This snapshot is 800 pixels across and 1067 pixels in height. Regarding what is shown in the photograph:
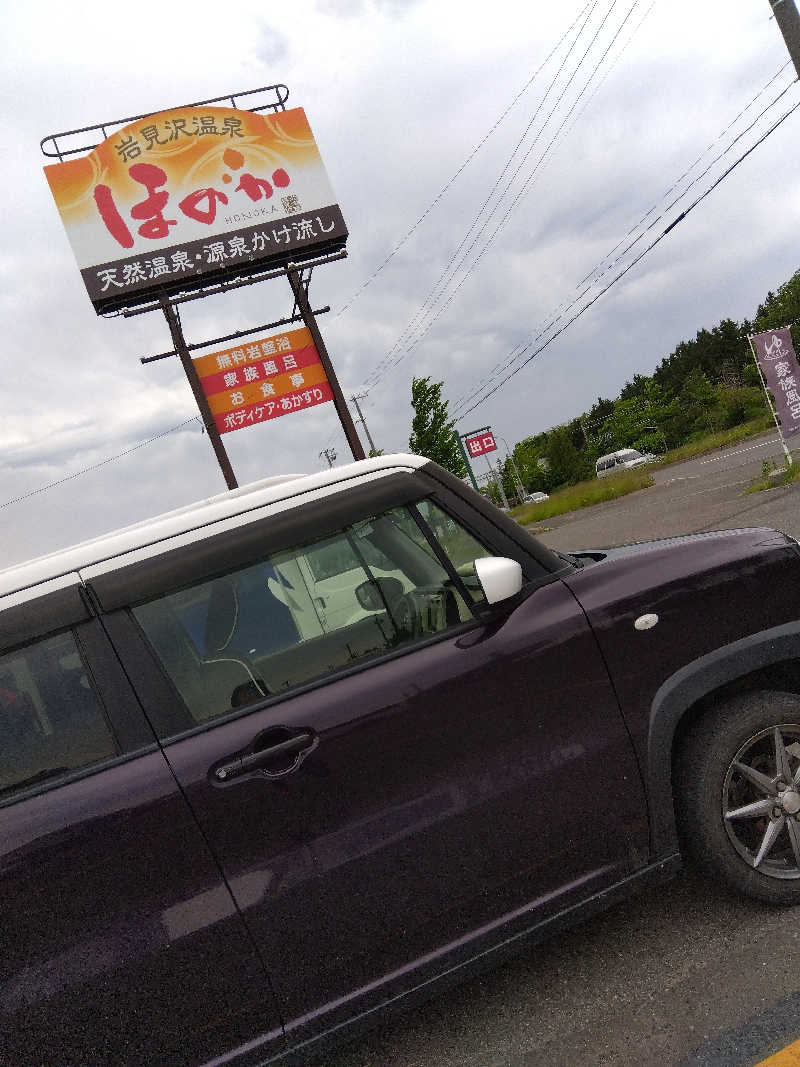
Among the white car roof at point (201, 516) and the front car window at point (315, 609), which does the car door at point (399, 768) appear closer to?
the front car window at point (315, 609)

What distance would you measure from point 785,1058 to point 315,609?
170cm

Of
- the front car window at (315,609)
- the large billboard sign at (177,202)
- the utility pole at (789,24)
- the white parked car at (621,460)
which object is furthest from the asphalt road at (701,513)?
the white parked car at (621,460)

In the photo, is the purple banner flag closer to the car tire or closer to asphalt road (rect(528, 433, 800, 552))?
asphalt road (rect(528, 433, 800, 552))

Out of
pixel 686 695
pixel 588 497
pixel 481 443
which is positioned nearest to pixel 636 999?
pixel 686 695

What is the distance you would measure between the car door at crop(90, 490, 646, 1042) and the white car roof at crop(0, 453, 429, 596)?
6.2 inches

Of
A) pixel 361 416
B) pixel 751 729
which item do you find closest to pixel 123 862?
pixel 751 729

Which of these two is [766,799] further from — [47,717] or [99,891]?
[47,717]

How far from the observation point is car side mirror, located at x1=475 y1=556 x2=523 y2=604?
2.12 metres

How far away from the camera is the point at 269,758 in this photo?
2045 mm

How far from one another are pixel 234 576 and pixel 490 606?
0.75 metres

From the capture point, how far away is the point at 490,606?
229 cm

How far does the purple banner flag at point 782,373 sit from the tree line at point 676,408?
2073 inches

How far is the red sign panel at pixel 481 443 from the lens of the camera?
47.0 meters

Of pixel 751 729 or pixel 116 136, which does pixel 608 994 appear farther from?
pixel 116 136
